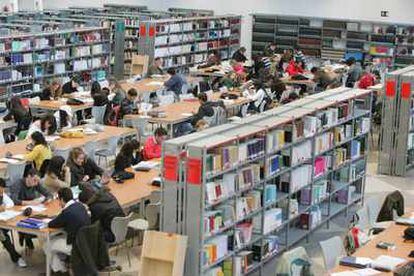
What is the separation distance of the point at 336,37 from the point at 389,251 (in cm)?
1834

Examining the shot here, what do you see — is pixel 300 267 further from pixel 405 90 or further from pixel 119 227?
pixel 405 90

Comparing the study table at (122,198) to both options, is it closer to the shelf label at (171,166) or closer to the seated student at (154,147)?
the seated student at (154,147)

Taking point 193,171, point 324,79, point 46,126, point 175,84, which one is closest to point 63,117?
point 46,126

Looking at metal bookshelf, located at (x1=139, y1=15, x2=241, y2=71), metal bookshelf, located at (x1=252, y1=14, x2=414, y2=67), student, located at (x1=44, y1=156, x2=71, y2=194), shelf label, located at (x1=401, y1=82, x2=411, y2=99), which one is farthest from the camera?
metal bookshelf, located at (x1=252, y1=14, x2=414, y2=67)

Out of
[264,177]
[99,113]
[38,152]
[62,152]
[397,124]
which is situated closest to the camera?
[264,177]

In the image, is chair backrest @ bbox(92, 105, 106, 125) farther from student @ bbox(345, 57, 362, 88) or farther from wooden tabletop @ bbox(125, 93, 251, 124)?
student @ bbox(345, 57, 362, 88)

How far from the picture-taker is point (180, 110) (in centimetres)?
1546

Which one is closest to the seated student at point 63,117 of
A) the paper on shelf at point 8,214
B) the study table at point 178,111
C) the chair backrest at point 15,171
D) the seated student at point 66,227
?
the study table at point 178,111

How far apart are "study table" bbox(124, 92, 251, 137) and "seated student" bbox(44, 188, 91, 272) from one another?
18.6 feet

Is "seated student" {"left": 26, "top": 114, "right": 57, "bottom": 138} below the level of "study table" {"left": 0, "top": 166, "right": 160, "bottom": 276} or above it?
above

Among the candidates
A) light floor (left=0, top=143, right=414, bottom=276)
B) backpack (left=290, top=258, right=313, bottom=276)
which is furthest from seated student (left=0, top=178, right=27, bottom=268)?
backpack (left=290, top=258, right=313, bottom=276)

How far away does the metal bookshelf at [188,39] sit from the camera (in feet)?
75.8

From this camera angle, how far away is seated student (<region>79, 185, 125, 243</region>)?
30.3ft

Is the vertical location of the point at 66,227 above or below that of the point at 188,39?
below
